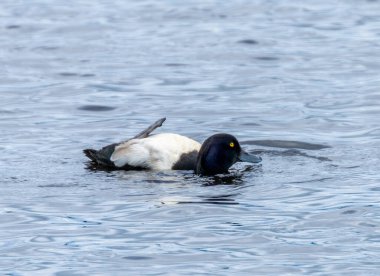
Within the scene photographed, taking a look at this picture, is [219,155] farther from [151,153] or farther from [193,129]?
[193,129]

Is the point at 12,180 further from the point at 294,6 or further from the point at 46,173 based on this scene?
the point at 294,6

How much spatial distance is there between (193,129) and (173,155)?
2.31 m

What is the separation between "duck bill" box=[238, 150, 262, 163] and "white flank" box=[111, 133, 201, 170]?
0.50 metres

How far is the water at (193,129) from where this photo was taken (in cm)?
1034

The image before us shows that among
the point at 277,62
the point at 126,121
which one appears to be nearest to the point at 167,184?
the point at 126,121

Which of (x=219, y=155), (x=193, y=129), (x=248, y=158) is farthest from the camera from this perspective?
(x=193, y=129)

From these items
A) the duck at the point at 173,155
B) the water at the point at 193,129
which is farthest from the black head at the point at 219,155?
the water at the point at 193,129

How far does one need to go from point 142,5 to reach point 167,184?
43.9ft

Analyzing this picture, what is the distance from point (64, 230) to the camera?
10906mm

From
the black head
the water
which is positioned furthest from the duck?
the water

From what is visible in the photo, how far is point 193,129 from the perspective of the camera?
15664 mm

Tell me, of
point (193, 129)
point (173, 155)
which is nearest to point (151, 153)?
point (173, 155)

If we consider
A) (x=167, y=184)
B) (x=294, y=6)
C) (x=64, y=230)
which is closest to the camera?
(x=64, y=230)

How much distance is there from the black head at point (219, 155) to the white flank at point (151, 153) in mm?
234
